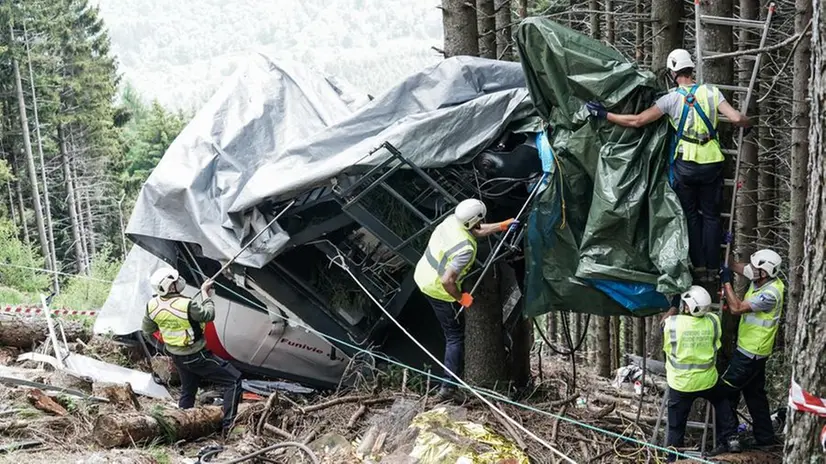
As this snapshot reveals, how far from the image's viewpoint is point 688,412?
5965 mm

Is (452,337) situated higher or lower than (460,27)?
lower

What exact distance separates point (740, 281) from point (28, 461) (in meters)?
9.50

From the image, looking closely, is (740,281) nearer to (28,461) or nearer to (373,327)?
(373,327)

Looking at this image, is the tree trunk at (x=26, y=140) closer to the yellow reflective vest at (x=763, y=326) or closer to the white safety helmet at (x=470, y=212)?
the white safety helmet at (x=470, y=212)

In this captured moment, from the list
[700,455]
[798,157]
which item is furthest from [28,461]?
[798,157]

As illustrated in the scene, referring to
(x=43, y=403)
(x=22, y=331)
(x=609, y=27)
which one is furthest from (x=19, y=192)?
(x=43, y=403)

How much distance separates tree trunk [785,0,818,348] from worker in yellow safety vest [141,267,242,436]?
572cm

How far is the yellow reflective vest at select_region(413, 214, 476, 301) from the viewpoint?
248 inches

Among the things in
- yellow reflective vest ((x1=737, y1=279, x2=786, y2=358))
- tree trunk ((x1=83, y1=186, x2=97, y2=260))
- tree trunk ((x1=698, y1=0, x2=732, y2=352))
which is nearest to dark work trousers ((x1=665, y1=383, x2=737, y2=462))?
yellow reflective vest ((x1=737, y1=279, x2=786, y2=358))

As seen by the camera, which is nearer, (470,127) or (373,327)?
(470,127)

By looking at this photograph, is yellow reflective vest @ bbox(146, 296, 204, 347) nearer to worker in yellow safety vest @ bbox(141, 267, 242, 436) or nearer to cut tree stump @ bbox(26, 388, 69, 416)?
worker in yellow safety vest @ bbox(141, 267, 242, 436)

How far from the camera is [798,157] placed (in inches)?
347

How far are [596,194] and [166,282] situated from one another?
3898mm

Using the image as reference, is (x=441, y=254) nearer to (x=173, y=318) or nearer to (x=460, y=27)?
(x=460, y=27)
